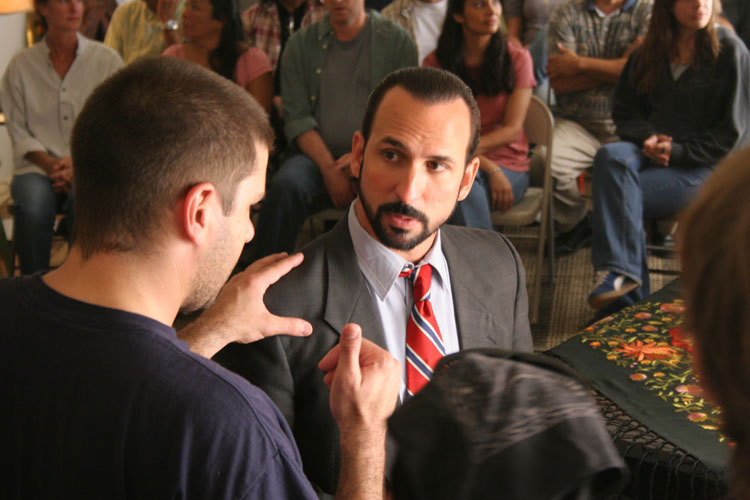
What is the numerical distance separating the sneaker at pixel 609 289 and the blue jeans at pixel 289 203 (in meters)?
1.17

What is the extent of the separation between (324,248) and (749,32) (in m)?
2.98

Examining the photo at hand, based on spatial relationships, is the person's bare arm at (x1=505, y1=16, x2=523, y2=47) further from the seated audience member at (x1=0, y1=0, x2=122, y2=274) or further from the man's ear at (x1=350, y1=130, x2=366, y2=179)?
the man's ear at (x1=350, y1=130, x2=366, y2=179)

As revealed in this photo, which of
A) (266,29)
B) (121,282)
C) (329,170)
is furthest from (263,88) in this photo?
(121,282)

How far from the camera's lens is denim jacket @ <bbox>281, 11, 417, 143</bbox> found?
3340 mm

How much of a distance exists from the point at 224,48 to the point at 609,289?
2031 mm

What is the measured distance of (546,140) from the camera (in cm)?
331

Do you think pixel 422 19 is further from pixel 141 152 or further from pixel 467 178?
pixel 141 152

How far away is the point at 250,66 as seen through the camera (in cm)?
355

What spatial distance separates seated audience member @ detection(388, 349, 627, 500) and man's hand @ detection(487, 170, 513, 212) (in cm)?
258

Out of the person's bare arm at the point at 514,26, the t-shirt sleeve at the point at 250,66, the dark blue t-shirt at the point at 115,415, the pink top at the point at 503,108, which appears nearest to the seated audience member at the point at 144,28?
the t-shirt sleeve at the point at 250,66

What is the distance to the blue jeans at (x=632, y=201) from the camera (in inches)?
120


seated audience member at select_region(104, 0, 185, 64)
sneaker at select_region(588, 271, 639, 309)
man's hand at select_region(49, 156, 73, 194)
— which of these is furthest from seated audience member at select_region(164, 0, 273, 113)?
sneaker at select_region(588, 271, 639, 309)

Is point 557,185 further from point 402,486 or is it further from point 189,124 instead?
point 402,486

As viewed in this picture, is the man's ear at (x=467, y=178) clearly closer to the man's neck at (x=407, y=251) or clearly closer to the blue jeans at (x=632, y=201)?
the man's neck at (x=407, y=251)
